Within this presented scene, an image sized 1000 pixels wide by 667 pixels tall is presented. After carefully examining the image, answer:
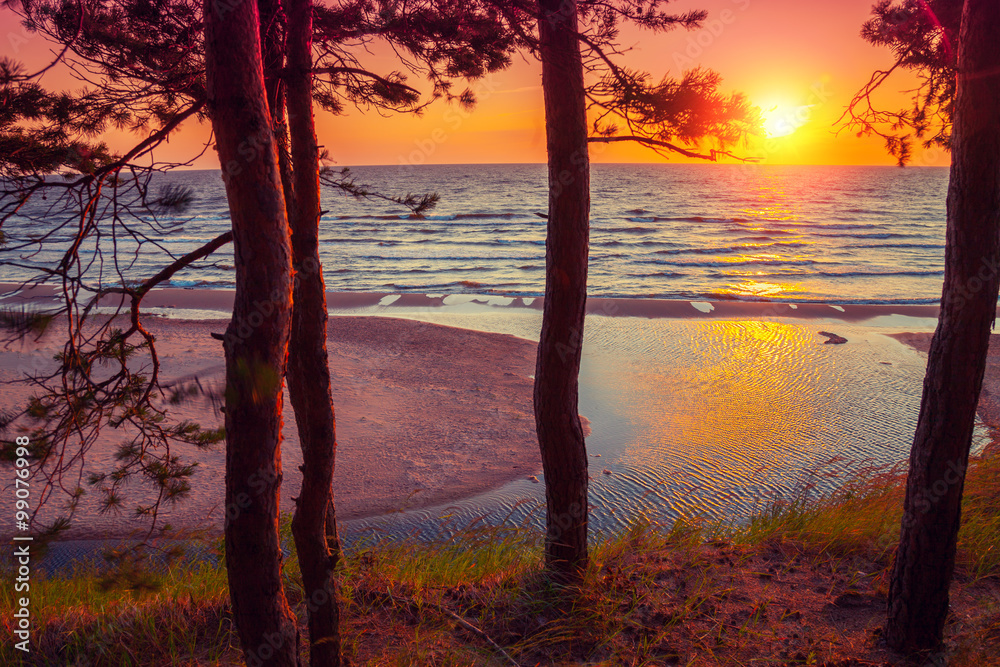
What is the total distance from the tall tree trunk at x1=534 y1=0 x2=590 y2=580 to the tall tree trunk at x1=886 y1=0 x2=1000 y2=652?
2.00 meters

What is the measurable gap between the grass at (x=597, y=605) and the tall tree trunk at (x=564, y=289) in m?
0.48

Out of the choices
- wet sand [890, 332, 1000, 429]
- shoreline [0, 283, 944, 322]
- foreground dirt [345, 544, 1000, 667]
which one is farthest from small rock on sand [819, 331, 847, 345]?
foreground dirt [345, 544, 1000, 667]

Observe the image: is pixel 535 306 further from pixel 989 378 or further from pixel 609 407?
pixel 989 378

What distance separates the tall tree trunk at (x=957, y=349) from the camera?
128 inches

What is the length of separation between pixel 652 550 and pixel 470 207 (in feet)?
150

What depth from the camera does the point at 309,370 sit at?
341 cm

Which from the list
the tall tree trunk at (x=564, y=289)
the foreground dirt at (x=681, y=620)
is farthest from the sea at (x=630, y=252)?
the foreground dirt at (x=681, y=620)

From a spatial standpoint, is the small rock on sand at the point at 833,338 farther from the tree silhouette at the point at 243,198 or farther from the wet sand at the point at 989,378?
the tree silhouette at the point at 243,198

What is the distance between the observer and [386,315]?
16297mm

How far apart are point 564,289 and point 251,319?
2187 millimetres

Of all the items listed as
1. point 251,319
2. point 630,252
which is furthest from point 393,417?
point 630,252

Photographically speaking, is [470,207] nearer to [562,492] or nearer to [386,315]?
[386,315]

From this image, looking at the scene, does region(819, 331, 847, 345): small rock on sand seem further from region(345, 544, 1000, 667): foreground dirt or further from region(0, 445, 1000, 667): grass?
region(345, 544, 1000, 667): foreground dirt

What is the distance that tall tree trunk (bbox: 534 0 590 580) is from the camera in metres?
3.86
